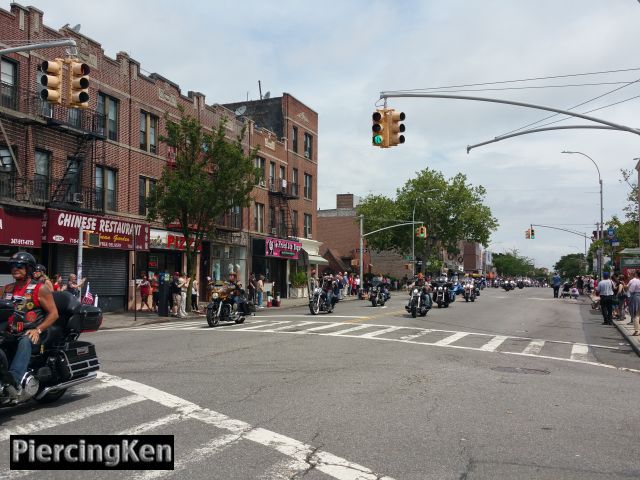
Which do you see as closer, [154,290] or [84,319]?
[84,319]

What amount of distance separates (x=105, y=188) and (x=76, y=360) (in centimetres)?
2146

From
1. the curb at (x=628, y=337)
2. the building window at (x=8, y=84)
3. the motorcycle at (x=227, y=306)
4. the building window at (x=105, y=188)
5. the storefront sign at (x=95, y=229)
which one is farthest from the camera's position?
the building window at (x=105, y=188)

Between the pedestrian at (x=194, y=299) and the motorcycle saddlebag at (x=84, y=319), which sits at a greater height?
the motorcycle saddlebag at (x=84, y=319)

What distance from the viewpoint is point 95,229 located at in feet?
85.6

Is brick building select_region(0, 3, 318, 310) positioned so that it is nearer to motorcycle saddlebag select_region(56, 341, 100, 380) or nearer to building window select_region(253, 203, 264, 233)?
building window select_region(253, 203, 264, 233)

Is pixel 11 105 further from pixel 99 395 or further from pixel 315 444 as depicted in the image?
pixel 315 444

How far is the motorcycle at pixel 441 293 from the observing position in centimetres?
2966

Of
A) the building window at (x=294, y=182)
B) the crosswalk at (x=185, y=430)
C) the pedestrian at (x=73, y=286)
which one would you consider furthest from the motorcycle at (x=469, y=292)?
the crosswalk at (x=185, y=430)

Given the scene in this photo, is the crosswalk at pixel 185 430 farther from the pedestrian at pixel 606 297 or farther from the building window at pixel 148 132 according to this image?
the building window at pixel 148 132

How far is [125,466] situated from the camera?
208 inches

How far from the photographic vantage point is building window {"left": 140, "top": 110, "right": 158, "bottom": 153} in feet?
100

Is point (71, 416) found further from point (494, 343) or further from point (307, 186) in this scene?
point (307, 186)

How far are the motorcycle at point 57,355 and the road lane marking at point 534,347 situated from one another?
9.61 m

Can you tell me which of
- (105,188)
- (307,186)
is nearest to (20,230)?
(105,188)
